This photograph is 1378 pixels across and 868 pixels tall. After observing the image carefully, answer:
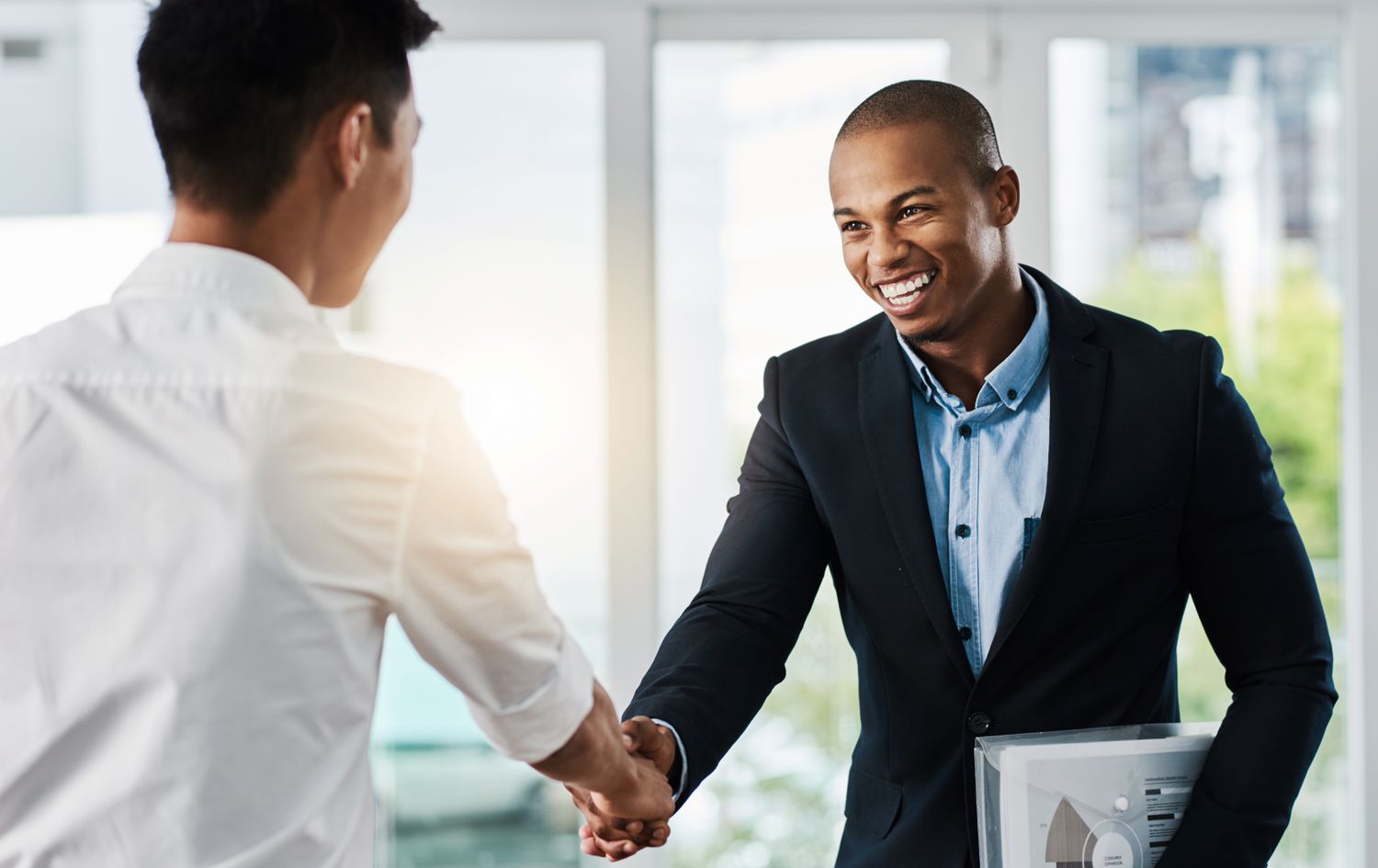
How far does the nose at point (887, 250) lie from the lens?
1.76m

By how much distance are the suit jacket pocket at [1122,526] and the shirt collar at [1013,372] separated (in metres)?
0.19

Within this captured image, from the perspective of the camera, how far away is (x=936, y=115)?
5.87 ft

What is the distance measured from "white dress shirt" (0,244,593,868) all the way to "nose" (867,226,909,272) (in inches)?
35.3

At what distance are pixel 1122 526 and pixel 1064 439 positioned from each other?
13cm

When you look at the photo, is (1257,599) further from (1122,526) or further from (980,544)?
(980,544)

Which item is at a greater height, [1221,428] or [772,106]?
[772,106]

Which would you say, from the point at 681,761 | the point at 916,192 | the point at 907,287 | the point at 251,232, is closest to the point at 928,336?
the point at 907,287

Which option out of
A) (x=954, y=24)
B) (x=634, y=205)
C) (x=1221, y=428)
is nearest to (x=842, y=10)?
(x=954, y=24)

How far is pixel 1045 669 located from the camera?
166cm

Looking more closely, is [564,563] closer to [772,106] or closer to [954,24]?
[772,106]

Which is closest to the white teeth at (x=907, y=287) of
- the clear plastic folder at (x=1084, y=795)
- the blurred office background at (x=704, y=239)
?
the clear plastic folder at (x=1084, y=795)

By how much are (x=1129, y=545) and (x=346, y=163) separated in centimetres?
107

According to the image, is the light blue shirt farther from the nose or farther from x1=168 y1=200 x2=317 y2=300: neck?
x1=168 y1=200 x2=317 y2=300: neck

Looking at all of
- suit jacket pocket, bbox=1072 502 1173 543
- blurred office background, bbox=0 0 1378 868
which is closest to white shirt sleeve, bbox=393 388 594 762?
suit jacket pocket, bbox=1072 502 1173 543
